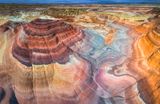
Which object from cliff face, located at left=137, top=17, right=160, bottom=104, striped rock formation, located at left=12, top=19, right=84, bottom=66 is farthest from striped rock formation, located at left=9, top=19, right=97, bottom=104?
cliff face, located at left=137, top=17, right=160, bottom=104

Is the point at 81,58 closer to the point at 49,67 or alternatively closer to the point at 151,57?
the point at 49,67

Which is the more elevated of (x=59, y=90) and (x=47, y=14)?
(x=47, y=14)

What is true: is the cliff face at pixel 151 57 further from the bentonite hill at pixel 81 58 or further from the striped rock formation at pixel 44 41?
the striped rock formation at pixel 44 41

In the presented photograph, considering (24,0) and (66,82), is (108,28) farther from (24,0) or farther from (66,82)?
(24,0)

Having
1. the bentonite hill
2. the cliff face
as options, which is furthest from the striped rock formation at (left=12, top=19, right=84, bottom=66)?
the cliff face

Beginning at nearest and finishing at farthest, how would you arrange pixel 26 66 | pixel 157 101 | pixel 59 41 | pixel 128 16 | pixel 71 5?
pixel 157 101
pixel 26 66
pixel 59 41
pixel 128 16
pixel 71 5

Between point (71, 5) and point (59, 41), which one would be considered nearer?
point (59, 41)

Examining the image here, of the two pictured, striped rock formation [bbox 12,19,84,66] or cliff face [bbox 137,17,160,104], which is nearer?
cliff face [bbox 137,17,160,104]

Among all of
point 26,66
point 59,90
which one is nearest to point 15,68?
point 26,66

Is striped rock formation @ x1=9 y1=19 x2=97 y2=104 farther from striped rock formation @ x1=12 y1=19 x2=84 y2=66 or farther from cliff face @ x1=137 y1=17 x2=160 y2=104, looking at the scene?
cliff face @ x1=137 y1=17 x2=160 y2=104

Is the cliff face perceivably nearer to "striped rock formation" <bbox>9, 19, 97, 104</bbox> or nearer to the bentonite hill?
the bentonite hill
